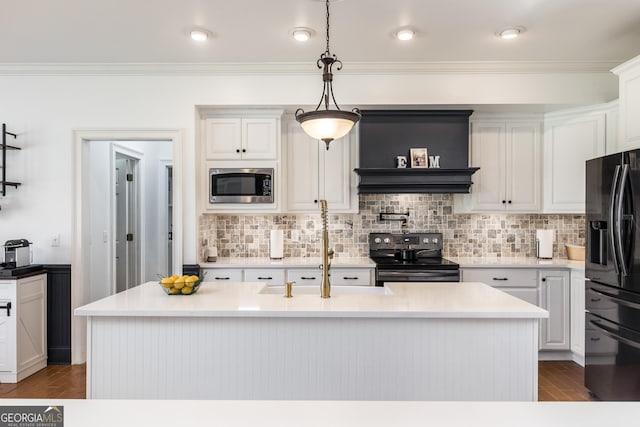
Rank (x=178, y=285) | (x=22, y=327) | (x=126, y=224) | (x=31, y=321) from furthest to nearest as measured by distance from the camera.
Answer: (x=126, y=224), (x=31, y=321), (x=22, y=327), (x=178, y=285)

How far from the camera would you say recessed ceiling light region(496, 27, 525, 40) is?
307 centimetres

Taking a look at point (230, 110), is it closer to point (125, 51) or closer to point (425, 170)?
point (125, 51)

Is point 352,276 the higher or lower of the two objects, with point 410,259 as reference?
lower

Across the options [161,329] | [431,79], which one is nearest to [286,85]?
[431,79]

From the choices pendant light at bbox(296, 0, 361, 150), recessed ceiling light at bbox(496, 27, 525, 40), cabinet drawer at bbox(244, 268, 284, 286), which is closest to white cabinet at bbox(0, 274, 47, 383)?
cabinet drawer at bbox(244, 268, 284, 286)

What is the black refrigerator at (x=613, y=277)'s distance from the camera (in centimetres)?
262

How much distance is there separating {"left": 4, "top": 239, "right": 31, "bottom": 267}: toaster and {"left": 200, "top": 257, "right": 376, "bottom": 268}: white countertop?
1.49 m

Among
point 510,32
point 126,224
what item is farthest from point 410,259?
point 126,224

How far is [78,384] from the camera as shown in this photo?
11.2 feet

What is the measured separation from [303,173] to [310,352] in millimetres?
2382

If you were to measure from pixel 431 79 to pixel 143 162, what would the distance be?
3.92 meters

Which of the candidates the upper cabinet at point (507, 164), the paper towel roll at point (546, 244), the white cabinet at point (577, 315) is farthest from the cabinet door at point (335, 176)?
the white cabinet at point (577, 315)

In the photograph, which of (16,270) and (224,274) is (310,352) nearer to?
(224,274)

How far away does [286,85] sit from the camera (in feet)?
12.7
